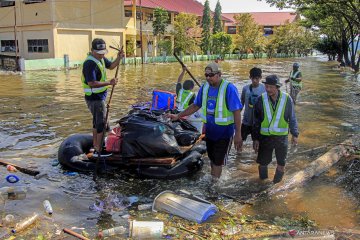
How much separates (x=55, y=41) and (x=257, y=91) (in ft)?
95.5

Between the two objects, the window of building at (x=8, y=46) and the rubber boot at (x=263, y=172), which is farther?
the window of building at (x=8, y=46)

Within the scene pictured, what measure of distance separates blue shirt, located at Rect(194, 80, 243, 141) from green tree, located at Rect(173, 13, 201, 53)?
40.6 metres

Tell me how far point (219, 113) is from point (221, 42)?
163 feet

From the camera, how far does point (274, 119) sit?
18.2 feet

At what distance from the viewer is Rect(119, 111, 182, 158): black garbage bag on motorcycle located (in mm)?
6305

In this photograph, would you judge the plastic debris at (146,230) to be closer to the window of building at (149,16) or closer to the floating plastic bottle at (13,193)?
the floating plastic bottle at (13,193)

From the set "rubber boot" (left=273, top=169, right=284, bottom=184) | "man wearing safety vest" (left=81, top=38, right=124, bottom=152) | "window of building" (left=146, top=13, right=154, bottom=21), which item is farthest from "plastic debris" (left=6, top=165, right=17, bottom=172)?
"window of building" (left=146, top=13, right=154, bottom=21)

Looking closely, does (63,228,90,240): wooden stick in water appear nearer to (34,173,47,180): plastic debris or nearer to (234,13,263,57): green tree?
(34,173,47,180): plastic debris

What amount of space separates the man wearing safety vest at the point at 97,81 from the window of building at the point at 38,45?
29.3 meters

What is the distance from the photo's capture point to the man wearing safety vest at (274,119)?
5520 mm

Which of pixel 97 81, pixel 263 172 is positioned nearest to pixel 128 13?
pixel 97 81

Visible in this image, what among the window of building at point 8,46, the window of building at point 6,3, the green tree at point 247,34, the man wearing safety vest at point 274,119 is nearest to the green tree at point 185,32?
the green tree at point 247,34

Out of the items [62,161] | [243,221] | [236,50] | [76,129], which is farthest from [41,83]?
[236,50]

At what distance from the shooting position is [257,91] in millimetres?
7234
